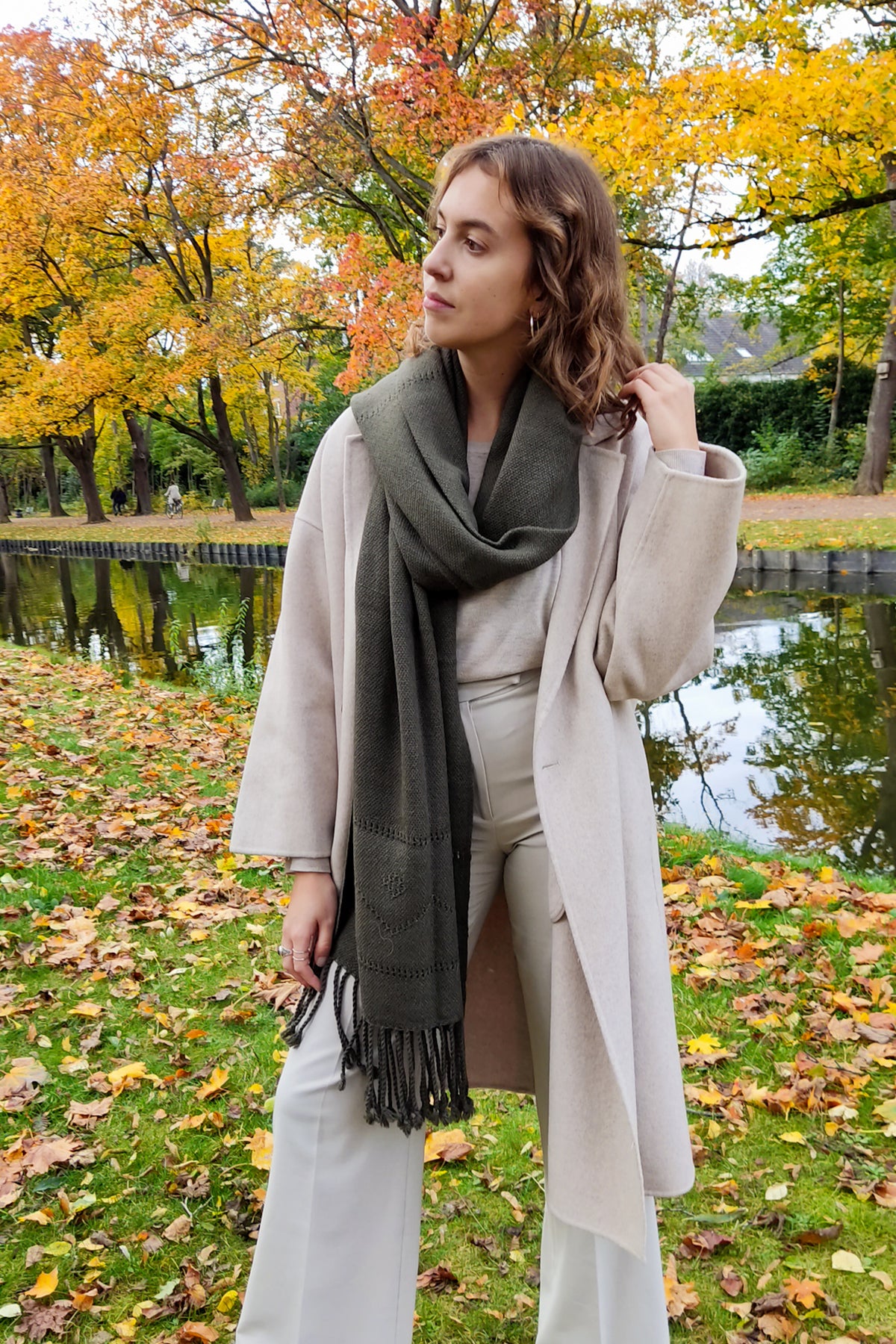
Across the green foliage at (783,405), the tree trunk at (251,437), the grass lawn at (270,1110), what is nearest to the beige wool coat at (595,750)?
the grass lawn at (270,1110)

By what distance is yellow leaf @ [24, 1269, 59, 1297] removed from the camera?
7.60 ft

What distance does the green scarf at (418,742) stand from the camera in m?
1.62

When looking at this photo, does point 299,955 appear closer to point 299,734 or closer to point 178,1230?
point 299,734

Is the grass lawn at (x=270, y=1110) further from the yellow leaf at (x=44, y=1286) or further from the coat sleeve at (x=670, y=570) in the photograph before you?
the coat sleeve at (x=670, y=570)

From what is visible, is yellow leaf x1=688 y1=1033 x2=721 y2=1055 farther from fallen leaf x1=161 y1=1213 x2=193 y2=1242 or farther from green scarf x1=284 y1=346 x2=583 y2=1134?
green scarf x1=284 y1=346 x2=583 y2=1134

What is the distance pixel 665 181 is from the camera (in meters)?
9.35

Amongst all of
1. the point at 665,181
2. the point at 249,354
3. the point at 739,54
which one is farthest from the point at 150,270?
the point at 665,181

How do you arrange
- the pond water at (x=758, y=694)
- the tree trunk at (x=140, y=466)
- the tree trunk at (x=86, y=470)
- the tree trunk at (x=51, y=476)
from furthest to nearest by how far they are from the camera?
the tree trunk at (x=51, y=476) → the tree trunk at (x=140, y=466) → the tree trunk at (x=86, y=470) → the pond water at (x=758, y=694)

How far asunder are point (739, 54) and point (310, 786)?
44.0ft

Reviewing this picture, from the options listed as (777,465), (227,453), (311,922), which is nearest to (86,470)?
(227,453)

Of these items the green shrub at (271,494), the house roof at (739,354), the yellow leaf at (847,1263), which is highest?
the house roof at (739,354)

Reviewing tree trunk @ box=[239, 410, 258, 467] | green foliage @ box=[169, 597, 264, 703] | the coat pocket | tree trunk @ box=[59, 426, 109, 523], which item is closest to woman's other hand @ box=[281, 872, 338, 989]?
the coat pocket

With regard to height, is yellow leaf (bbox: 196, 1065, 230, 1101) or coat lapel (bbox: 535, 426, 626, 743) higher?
coat lapel (bbox: 535, 426, 626, 743)

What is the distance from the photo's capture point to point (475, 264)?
1.74m
